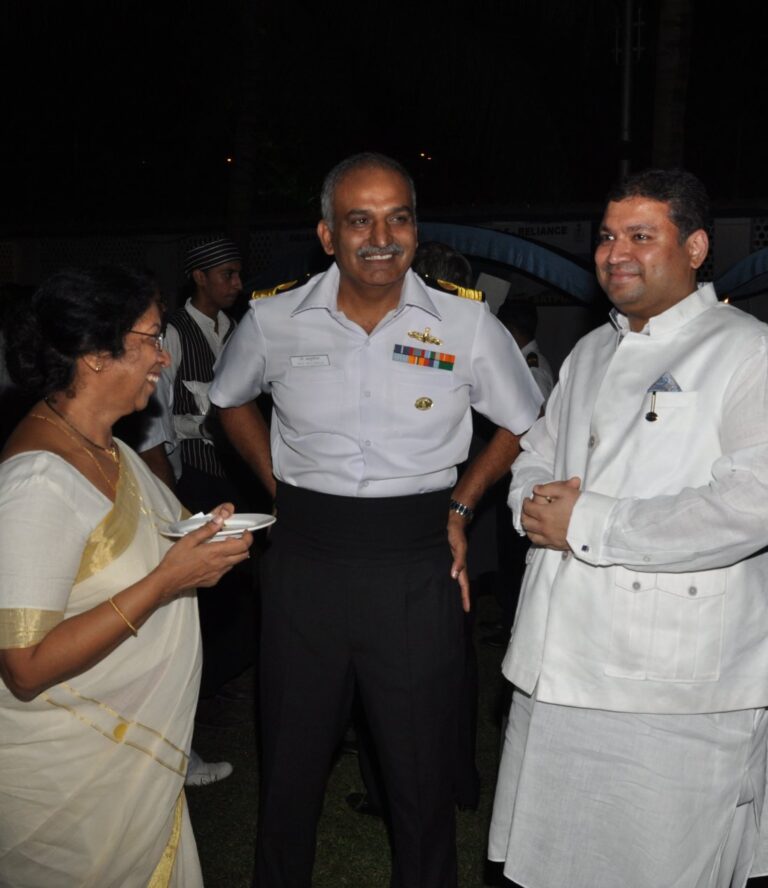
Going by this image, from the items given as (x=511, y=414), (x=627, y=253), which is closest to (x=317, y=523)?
(x=511, y=414)

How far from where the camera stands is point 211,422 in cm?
489

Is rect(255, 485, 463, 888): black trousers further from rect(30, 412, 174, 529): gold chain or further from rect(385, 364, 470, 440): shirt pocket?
rect(30, 412, 174, 529): gold chain

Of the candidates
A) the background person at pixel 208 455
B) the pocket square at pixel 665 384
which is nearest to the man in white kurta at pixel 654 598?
the pocket square at pixel 665 384

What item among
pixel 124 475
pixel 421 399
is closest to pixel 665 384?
pixel 421 399

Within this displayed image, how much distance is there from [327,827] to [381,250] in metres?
2.32

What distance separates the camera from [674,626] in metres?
2.54

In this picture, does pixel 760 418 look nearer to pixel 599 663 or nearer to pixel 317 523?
pixel 599 663

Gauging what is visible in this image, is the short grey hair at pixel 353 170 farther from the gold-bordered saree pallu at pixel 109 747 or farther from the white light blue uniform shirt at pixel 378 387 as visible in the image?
the gold-bordered saree pallu at pixel 109 747

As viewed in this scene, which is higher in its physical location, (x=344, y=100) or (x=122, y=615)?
(x=344, y=100)

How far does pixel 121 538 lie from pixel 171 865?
36.8 inches

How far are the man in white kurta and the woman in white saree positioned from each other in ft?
2.88

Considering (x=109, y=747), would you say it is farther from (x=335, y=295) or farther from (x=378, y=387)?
(x=335, y=295)

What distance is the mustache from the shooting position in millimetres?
3084

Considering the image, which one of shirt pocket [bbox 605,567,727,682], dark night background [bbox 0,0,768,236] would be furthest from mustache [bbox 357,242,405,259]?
dark night background [bbox 0,0,768,236]
